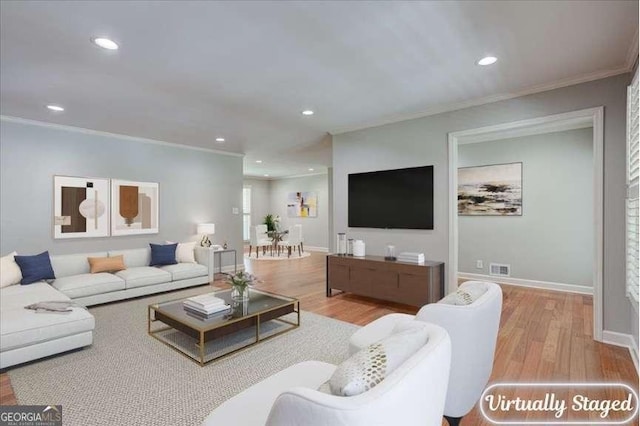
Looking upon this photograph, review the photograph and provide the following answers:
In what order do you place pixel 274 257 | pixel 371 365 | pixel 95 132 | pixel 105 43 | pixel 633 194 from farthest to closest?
1. pixel 274 257
2. pixel 95 132
3. pixel 633 194
4. pixel 105 43
5. pixel 371 365

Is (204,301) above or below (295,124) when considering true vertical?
below

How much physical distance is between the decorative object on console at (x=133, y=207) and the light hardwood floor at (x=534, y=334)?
5.42 ft

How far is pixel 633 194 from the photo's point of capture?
8.79 feet

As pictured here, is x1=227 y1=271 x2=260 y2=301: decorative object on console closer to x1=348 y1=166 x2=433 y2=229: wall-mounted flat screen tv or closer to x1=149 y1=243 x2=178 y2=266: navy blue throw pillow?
x1=348 y1=166 x2=433 y2=229: wall-mounted flat screen tv

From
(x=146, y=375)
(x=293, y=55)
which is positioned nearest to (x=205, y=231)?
(x=146, y=375)

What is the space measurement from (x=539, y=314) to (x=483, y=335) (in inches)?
112

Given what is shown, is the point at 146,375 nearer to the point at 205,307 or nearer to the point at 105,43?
the point at 205,307

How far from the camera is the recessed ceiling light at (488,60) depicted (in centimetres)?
282

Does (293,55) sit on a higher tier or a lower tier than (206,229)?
higher

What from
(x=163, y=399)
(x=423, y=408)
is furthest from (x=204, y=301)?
(x=423, y=408)

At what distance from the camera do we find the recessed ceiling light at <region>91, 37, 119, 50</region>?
2.46m

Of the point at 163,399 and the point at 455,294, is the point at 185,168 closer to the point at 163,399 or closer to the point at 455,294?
the point at 163,399

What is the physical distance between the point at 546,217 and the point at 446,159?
226 centimetres

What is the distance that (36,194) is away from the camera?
467 cm
